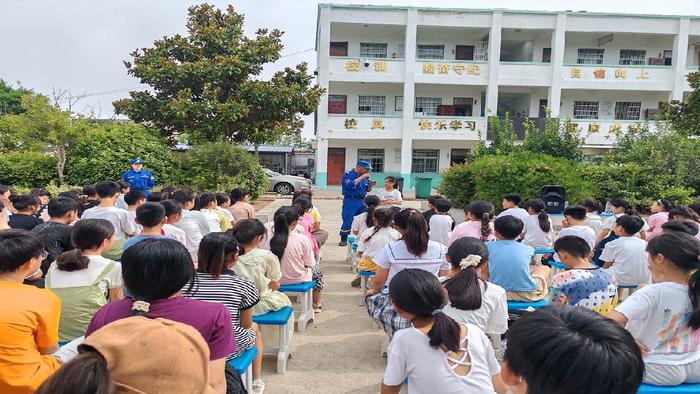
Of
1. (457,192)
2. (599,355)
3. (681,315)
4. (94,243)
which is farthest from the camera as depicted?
(457,192)

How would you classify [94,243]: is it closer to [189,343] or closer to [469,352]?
[189,343]

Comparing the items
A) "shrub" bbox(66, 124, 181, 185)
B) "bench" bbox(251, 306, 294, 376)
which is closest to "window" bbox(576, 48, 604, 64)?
"shrub" bbox(66, 124, 181, 185)

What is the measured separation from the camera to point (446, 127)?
788 inches

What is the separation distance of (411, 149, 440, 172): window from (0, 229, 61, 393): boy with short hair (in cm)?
2001

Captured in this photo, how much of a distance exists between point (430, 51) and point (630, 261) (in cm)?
1906

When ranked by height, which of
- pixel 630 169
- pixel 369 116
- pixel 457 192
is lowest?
pixel 457 192

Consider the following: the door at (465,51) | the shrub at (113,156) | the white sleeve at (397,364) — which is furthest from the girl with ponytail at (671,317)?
the door at (465,51)

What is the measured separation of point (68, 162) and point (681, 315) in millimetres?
14191

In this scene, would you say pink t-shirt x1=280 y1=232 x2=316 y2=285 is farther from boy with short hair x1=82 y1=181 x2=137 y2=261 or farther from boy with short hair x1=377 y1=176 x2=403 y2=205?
boy with short hair x1=377 y1=176 x2=403 y2=205

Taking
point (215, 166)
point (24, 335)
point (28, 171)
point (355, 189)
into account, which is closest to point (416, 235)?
point (24, 335)

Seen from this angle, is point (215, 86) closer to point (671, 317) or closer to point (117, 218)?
point (117, 218)

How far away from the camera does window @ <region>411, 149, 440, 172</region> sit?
70.7 feet

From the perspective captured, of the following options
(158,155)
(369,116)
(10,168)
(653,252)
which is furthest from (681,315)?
(369,116)

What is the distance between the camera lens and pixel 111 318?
1.75 metres
